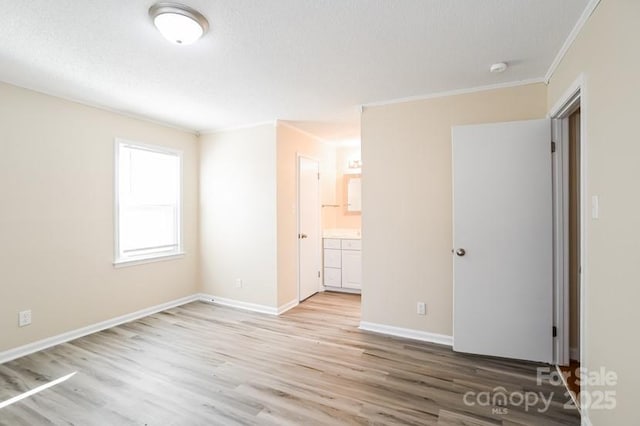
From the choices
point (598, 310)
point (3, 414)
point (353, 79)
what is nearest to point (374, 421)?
point (598, 310)

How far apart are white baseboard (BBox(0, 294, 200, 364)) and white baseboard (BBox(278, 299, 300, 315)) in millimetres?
1460

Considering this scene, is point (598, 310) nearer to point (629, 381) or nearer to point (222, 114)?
point (629, 381)

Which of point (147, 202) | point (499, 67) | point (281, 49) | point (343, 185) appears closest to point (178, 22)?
point (281, 49)

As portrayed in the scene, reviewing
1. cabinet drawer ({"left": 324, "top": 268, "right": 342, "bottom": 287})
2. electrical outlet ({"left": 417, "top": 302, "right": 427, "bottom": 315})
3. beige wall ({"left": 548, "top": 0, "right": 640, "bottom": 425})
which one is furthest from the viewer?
cabinet drawer ({"left": 324, "top": 268, "right": 342, "bottom": 287})

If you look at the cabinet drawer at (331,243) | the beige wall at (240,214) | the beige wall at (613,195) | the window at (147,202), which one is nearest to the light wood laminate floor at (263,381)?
the beige wall at (613,195)

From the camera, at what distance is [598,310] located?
64.7 inches

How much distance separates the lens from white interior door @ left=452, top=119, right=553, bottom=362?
2527 millimetres

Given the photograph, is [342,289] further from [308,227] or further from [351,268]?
[308,227]

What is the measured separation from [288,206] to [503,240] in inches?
100

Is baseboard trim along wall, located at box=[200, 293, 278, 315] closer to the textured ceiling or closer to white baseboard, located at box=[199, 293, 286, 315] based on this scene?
white baseboard, located at box=[199, 293, 286, 315]

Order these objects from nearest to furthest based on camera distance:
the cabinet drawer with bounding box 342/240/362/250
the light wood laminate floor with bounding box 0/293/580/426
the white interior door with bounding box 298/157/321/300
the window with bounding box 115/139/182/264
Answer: the light wood laminate floor with bounding box 0/293/580/426 → the window with bounding box 115/139/182/264 → the white interior door with bounding box 298/157/321/300 → the cabinet drawer with bounding box 342/240/362/250

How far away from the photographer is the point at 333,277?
4965 mm

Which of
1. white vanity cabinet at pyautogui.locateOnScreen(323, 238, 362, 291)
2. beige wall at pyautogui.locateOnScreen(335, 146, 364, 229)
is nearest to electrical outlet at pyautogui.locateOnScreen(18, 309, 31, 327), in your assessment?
white vanity cabinet at pyautogui.locateOnScreen(323, 238, 362, 291)

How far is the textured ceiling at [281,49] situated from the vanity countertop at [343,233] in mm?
2311
